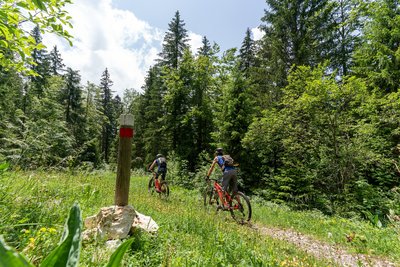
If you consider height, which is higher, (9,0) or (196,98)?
(196,98)

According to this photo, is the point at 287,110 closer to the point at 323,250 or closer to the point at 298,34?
the point at 298,34

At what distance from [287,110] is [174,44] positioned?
1970cm

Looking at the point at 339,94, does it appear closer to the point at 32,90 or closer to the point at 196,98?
the point at 196,98

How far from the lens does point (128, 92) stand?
55.0 meters

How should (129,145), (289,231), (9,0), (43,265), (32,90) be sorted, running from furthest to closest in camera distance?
(32,90) < (289,231) < (129,145) < (9,0) < (43,265)

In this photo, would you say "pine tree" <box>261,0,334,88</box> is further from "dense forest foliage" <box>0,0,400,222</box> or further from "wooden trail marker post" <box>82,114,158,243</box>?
"wooden trail marker post" <box>82,114,158,243</box>

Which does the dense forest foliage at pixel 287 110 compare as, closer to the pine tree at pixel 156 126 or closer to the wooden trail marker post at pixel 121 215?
the pine tree at pixel 156 126

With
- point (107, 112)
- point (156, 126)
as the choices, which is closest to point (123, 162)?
point (156, 126)

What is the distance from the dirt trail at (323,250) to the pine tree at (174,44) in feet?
83.1

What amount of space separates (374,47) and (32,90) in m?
36.2

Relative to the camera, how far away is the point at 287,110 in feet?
47.8

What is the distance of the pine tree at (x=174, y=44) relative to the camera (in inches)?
1184

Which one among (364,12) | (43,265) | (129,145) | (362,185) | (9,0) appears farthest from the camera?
(364,12)

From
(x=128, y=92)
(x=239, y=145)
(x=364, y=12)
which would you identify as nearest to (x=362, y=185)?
(x=239, y=145)
